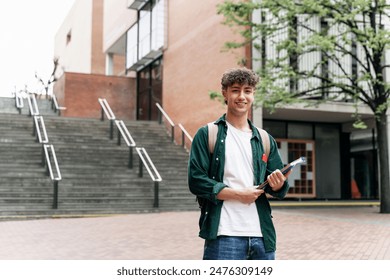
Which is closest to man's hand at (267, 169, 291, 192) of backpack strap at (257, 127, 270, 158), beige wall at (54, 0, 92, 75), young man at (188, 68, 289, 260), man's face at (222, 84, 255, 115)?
young man at (188, 68, 289, 260)

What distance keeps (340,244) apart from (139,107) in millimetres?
20239

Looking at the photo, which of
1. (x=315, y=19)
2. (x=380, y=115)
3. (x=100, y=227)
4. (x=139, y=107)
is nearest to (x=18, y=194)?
(x=100, y=227)

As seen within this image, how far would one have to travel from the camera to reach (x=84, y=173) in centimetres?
1480

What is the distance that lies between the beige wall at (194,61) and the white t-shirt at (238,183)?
42.6ft

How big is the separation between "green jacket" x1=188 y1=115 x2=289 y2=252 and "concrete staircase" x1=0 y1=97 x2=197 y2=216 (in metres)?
10.5

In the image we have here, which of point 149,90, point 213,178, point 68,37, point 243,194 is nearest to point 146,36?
point 149,90

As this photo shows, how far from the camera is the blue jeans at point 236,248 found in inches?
93.1

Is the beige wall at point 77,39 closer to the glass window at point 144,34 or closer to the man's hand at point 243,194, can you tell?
the glass window at point 144,34

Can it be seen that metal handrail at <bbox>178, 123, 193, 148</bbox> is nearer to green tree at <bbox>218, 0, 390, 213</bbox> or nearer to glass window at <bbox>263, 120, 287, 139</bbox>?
glass window at <bbox>263, 120, 287, 139</bbox>

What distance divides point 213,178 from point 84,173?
42.1ft

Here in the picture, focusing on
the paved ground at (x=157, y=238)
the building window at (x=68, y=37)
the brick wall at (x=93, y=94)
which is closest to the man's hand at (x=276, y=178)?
the paved ground at (x=157, y=238)

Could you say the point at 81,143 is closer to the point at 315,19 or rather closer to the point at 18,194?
the point at 18,194

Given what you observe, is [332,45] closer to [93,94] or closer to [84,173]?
[84,173]

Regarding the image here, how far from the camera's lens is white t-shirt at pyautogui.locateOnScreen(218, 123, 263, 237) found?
7.78 ft
